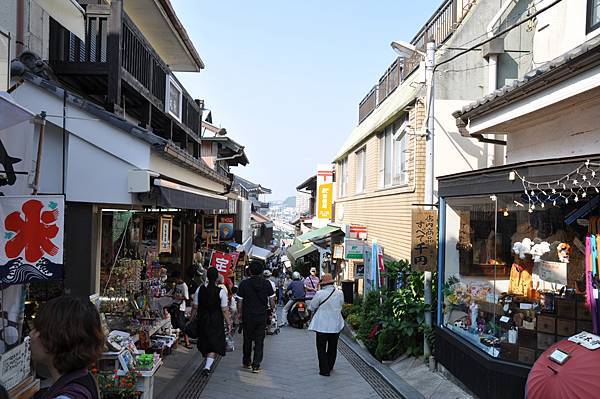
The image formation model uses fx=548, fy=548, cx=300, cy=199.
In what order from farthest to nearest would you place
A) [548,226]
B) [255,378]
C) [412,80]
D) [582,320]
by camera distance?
[412,80]
[255,378]
[548,226]
[582,320]

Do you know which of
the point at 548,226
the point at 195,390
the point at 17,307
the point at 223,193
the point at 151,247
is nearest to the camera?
the point at 17,307

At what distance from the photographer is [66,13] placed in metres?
6.32

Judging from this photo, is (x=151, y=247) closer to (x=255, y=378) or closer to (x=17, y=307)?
(x=255, y=378)

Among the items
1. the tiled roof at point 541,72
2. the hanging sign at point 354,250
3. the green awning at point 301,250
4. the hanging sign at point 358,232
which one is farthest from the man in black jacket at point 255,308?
the green awning at point 301,250

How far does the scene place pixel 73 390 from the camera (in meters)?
2.63

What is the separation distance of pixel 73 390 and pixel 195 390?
577cm

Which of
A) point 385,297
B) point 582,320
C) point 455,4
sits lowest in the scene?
point 385,297

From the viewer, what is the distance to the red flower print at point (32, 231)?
5.02 metres

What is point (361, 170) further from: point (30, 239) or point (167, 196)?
point (30, 239)

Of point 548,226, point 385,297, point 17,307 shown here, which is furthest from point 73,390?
point 385,297

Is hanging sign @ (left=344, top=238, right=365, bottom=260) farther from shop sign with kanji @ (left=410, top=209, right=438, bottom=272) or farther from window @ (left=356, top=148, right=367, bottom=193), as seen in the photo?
shop sign with kanji @ (left=410, top=209, right=438, bottom=272)

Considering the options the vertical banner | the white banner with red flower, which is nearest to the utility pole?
the white banner with red flower

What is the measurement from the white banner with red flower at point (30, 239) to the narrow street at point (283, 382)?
3509 millimetres

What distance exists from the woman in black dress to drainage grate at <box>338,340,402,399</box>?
8.34 ft
